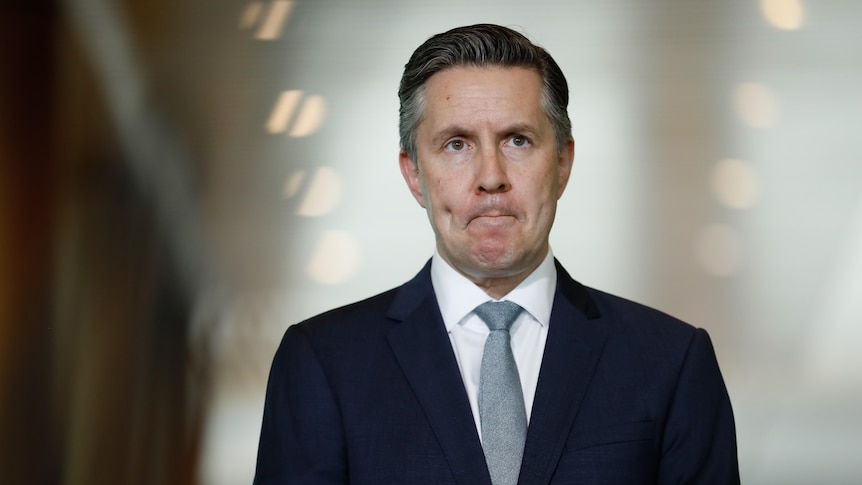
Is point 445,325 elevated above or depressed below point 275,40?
below

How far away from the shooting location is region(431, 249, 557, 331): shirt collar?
1.66m

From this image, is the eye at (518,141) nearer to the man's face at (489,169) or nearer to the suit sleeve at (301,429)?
the man's face at (489,169)

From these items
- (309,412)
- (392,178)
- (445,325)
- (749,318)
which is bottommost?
(309,412)

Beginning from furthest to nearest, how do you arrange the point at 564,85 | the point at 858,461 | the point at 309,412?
the point at 858,461
the point at 564,85
the point at 309,412

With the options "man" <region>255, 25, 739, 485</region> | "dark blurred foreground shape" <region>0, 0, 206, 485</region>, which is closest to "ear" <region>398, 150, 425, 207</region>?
"man" <region>255, 25, 739, 485</region>

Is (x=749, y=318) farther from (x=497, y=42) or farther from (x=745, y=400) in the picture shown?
(x=497, y=42)

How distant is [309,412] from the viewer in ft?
5.17

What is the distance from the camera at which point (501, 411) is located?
62.0 inches

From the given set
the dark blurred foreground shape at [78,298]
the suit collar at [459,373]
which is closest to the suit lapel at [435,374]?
the suit collar at [459,373]

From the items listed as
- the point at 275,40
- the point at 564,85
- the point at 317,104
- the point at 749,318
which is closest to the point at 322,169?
the point at 317,104

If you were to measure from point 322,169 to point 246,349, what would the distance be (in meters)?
0.54

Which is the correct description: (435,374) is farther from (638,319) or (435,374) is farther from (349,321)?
(638,319)

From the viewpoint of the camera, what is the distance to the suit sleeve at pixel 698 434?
1.57 m

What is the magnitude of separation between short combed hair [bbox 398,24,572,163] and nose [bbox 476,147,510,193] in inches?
4.7
